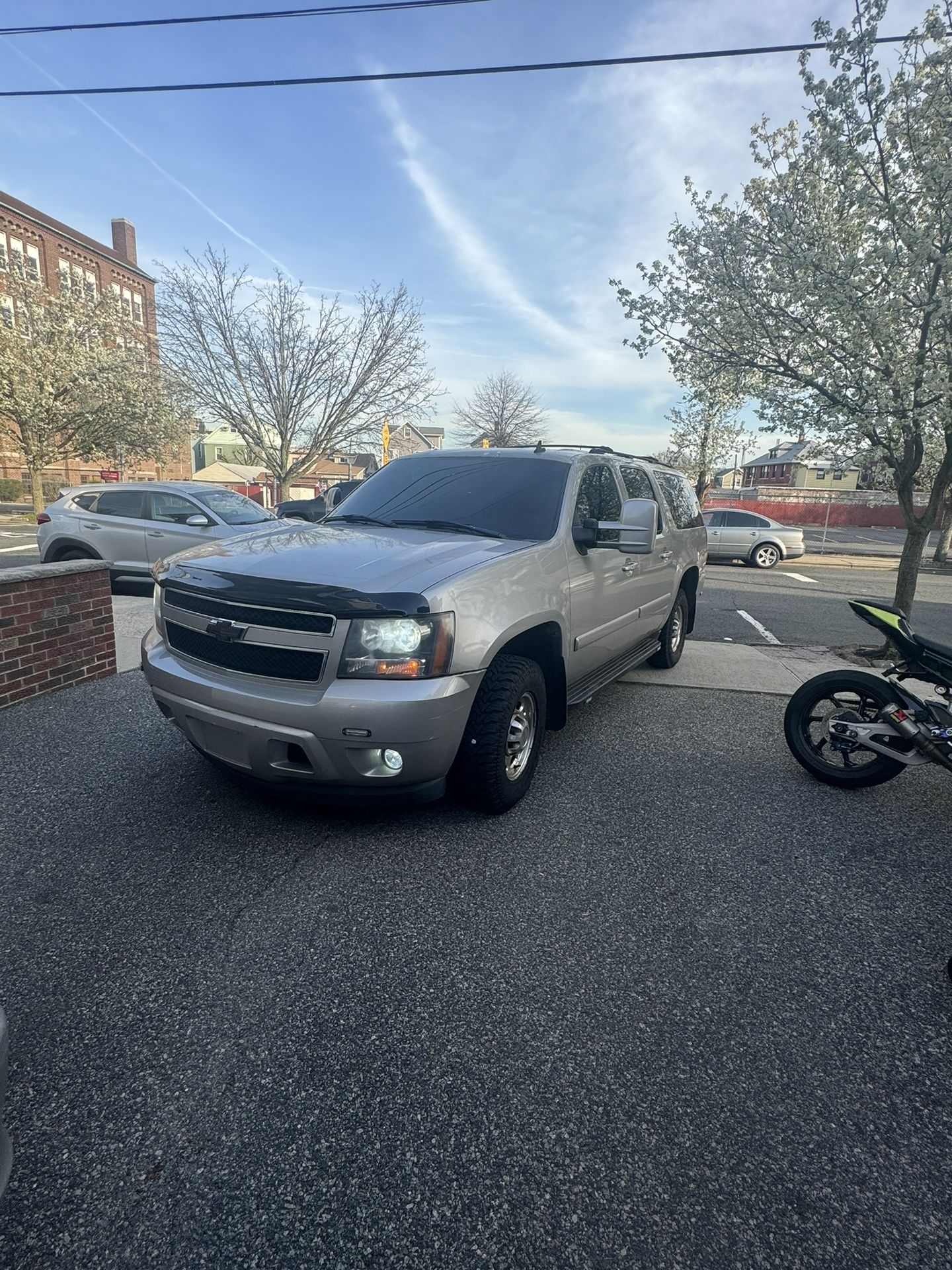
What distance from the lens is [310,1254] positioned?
1.52 meters

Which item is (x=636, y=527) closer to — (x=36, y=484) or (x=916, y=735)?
(x=916, y=735)

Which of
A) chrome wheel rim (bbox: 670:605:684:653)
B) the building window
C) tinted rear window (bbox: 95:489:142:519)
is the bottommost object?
chrome wheel rim (bbox: 670:605:684:653)

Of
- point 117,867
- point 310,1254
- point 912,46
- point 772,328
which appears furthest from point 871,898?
point 912,46

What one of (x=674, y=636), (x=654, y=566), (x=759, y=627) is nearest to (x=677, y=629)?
(x=674, y=636)

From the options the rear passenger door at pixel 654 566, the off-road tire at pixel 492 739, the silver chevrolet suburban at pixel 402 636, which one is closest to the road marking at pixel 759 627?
the rear passenger door at pixel 654 566

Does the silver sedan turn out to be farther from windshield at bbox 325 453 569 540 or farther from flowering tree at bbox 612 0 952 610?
windshield at bbox 325 453 569 540

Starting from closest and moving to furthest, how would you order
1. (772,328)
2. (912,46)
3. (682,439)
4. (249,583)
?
1. (249,583)
2. (912,46)
3. (772,328)
4. (682,439)

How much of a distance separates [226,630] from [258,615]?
18 centimetres

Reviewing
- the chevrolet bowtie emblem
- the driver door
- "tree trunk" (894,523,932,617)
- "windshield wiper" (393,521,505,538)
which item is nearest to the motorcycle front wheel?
the driver door

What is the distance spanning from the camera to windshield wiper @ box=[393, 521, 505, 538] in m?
3.94

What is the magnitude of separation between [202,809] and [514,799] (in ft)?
5.22

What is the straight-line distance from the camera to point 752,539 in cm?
1989

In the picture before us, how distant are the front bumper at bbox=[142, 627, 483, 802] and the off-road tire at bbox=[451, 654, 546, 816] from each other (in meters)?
0.14

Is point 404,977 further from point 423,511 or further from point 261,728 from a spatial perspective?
point 423,511
